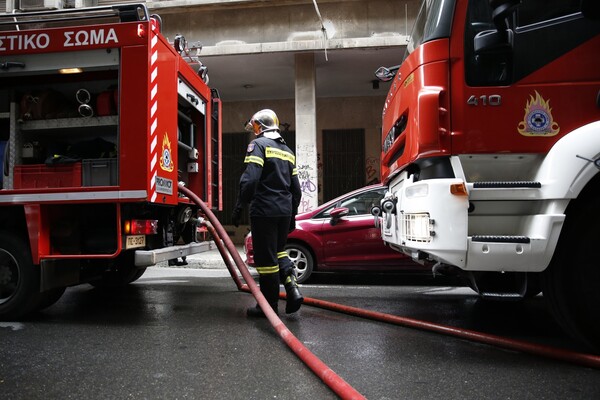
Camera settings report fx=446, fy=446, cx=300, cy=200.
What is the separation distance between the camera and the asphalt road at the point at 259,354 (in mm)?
2615

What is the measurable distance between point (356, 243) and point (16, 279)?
4.14 metres

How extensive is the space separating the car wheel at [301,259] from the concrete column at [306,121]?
4053 millimetres

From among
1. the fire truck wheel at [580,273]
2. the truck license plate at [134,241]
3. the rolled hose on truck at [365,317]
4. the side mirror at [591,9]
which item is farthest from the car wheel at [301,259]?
the side mirror at [591,9]

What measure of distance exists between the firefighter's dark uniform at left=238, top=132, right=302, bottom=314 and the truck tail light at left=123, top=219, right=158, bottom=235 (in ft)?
3.19

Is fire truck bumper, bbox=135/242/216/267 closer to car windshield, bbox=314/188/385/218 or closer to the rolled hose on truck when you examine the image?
the rolled hose on truck

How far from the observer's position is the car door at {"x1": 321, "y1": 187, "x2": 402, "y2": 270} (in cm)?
635

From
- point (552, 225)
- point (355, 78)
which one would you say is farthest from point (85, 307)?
point (355, 78)

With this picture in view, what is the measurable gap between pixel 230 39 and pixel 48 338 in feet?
28.3

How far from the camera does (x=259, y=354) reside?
326cm

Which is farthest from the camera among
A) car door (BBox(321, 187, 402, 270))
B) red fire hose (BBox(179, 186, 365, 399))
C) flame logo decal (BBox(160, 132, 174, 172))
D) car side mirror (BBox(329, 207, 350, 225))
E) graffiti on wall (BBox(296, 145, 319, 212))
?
graffiti on wall (BBox(296, 145, 319, 212))

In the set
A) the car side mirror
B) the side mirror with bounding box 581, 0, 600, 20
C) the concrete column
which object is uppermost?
the concrete column

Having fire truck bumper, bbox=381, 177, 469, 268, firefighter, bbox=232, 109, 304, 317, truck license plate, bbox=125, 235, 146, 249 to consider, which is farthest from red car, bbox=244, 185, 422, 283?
fire truck bumper, bbox=381, 177, 469, 268

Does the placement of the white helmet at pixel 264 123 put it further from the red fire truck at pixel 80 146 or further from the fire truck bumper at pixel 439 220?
the fire truck bumper at pixel 439 220

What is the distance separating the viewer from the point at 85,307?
4934 mm
